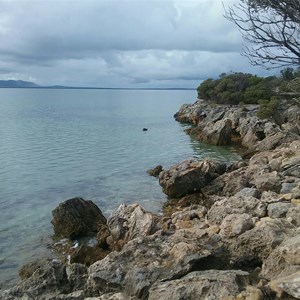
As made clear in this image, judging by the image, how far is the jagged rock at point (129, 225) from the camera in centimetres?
1467

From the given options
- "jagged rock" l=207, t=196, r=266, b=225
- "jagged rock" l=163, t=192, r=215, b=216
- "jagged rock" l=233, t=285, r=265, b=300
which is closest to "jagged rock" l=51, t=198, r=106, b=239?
"jagged rock" l=163, t=192, r=215, b=216

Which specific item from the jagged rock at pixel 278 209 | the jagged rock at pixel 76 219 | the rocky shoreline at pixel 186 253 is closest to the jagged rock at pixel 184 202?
the rocky shoreline at pixel 186 253

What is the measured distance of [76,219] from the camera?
18328mm

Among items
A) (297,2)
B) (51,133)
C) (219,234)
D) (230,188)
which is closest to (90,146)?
(51,133)

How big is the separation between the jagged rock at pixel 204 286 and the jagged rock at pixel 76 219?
10.6 metres

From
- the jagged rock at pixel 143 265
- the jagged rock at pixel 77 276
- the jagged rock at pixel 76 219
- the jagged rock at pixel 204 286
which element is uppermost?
the jagged rock at pixel 204 286

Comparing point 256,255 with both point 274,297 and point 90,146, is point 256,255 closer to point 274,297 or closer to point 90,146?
point 274,297

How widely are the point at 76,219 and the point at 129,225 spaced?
3608 millimetres

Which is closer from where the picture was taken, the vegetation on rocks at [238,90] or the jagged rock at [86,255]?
the jagged rock at [86,255]

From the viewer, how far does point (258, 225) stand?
10.6 m

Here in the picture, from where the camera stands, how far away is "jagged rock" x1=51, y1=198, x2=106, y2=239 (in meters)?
18.0

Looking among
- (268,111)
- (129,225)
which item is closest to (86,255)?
(129,225)

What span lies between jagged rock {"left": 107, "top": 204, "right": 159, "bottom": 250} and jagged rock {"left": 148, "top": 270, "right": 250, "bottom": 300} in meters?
6.35

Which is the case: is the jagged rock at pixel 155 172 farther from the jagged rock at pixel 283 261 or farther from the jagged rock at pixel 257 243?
the jagged rock at pixel 283 261
